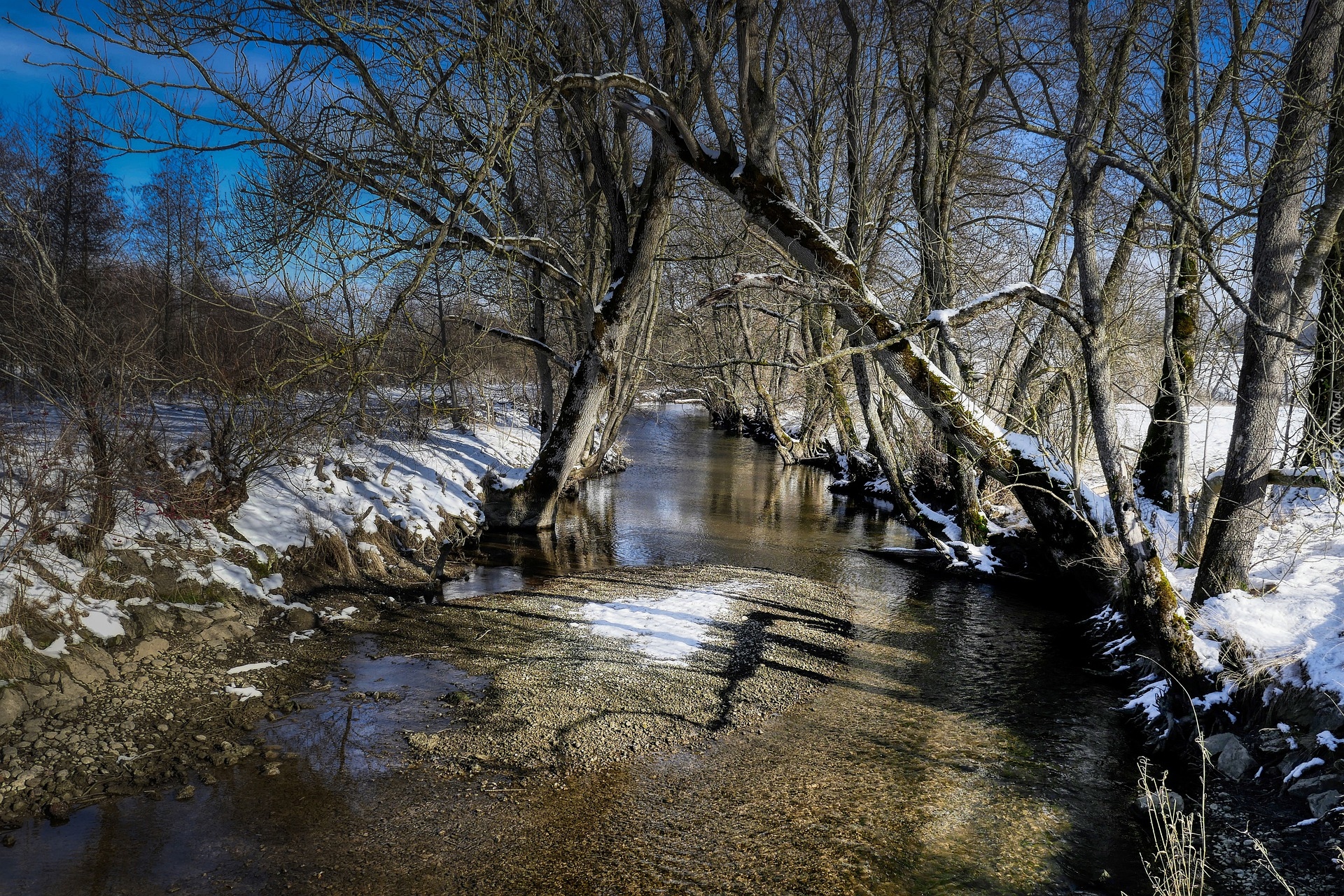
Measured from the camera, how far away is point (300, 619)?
7.91 m

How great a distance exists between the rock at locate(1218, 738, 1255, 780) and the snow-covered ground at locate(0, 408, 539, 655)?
8563 millimetres

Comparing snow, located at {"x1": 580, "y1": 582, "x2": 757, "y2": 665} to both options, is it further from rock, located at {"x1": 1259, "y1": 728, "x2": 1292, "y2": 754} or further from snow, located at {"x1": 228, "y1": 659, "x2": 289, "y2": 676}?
rock, located at {"x1": 1259, "y1": 728, "x2": 1292, "y2": 754}

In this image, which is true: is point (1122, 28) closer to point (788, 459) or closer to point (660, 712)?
point (660, 712)

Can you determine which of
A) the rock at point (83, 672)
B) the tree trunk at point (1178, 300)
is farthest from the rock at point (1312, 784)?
the rock at point (83, 672)

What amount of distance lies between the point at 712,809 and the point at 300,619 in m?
5.13

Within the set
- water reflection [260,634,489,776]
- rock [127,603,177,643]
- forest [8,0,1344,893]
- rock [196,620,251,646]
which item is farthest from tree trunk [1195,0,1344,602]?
rock [127,603,177,643]

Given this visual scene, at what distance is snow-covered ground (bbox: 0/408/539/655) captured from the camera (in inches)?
248

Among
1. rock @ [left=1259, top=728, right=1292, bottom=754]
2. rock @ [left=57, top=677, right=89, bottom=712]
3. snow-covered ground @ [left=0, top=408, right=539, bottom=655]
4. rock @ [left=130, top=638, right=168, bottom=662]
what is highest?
snow-covered ground @ [left=0, top=408, right=539, bottom=655]

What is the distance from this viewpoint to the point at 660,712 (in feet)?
20.1

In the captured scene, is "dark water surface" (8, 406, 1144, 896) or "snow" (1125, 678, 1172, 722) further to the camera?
"snow" (1125, 678, 1172, 722)

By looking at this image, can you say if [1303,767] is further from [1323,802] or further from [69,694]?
[69,694]

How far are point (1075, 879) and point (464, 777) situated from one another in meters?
3.69

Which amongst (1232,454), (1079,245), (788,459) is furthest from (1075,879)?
(788,459)

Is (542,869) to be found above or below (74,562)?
below
